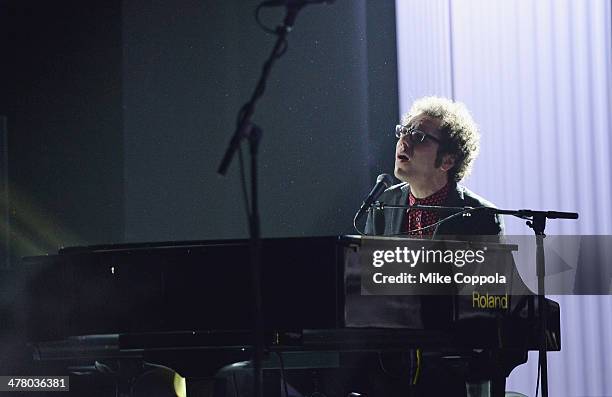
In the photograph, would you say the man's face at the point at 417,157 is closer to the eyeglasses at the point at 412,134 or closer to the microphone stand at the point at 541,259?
the eyeglasses at the point at 412,134

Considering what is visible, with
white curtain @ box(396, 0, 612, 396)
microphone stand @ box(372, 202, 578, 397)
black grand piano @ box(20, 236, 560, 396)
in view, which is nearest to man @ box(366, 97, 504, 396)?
microphone stand @ box(372, 202, 578, 397)

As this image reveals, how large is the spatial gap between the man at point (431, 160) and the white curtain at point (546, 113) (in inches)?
34.3

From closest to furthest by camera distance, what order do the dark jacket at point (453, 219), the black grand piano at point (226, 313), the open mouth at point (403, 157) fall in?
the black grand piano at point (226, 313) < the dark jacket at point (453, 219) < the open mouth at point (403, 157)

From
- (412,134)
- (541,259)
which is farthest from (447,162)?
(541,259)

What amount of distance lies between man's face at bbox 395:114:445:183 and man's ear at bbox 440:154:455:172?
0.9 inches

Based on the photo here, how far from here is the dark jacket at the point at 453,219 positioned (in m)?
3.47

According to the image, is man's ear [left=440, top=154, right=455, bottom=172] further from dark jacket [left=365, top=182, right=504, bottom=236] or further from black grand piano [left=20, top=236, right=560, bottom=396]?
black grand piano [left=20, top=236, right=560, bottom=396]

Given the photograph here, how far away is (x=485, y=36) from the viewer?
483 centimetres

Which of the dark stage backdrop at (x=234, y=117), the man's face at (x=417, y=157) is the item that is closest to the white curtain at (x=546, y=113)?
the dark stage backdrop at (x=234, y=117)

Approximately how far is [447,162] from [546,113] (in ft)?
3.47

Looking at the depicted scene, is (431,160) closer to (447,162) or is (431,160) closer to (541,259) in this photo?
(447,162)

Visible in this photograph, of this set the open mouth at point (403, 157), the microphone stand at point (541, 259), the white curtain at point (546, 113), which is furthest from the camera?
the white curtain at point (546, 113)

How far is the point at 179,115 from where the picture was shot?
201 inches

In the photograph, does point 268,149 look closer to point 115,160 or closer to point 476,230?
point 115,160
